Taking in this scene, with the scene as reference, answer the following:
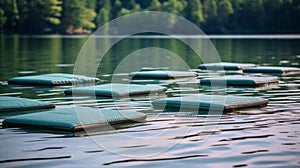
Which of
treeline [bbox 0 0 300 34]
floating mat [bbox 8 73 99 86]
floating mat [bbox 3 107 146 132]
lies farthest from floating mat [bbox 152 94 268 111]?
treeline [bbox 0 0 300 34]

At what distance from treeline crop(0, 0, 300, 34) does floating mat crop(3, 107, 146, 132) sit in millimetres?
112023

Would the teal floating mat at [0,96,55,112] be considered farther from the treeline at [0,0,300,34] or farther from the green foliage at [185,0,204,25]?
the green foliage at [185,0,204,25]

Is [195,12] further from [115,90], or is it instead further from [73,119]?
[73,119]

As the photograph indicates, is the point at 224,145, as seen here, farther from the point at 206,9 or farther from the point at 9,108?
the point at 206,9

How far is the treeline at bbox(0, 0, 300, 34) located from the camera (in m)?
131

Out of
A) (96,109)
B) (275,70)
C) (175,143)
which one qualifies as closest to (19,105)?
(96,109)

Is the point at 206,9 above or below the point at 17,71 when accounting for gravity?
above

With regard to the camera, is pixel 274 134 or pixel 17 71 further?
pixel 17 71

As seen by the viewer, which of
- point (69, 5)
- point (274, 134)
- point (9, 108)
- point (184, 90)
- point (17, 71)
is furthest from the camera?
point (69, 5)

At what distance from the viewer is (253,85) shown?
21.1 metres

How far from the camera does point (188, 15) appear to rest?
15088 centimetres

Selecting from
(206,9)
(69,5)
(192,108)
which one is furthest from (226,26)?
(192,108)

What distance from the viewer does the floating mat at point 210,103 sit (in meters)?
14.9

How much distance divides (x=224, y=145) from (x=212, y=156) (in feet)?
2.90
